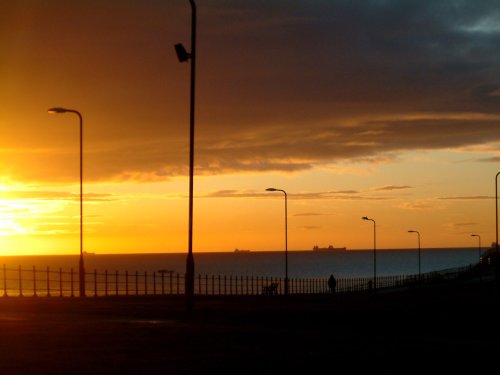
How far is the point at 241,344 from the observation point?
19391 mm

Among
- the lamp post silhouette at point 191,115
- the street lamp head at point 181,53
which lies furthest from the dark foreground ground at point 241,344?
the street lamp head at point 181,53

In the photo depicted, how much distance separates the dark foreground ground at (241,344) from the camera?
15438 millimetres

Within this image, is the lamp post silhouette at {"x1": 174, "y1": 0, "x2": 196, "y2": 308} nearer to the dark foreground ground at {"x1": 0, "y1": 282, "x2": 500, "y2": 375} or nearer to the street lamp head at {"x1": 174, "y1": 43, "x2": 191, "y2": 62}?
the street lamp head at {"x1": 174, "y1": 43, "x2": 191, "y2": 62}

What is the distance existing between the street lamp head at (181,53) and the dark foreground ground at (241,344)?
844 cm

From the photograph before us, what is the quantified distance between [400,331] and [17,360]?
13197mm

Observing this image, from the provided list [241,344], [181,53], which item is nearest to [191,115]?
[181,53]

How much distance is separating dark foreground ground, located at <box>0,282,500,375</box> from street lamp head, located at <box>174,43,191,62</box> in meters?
8.44

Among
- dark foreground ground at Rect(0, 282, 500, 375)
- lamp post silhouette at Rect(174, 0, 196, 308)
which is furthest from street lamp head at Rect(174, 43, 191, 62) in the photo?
dark foreground ground at Rect(0, 282, 500, 375)

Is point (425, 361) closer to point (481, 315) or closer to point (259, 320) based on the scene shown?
point (259, 320)

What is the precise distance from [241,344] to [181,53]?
12.0 metres

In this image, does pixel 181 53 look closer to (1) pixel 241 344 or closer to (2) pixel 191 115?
(2) pixel 191 115

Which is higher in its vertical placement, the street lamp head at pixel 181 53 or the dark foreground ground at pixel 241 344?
the street lamp head at pixel 181 53

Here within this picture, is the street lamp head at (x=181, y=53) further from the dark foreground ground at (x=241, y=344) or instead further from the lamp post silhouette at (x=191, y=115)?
the dark foreground ground at (x=241, y=344)

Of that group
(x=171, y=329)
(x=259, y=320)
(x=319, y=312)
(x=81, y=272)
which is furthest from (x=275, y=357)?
(x=81, y=272)
